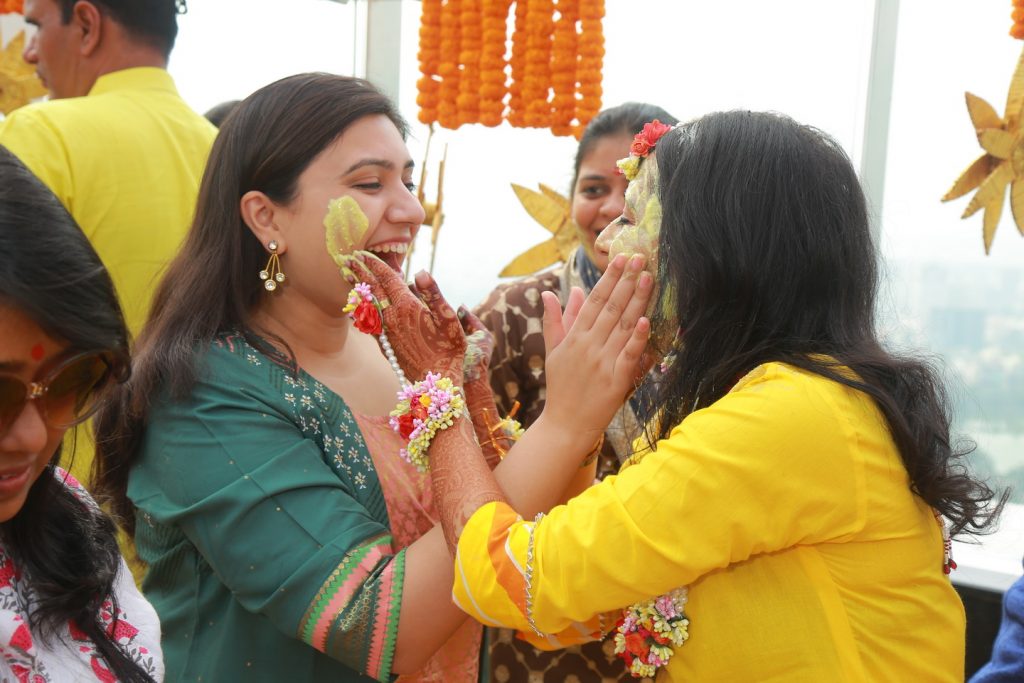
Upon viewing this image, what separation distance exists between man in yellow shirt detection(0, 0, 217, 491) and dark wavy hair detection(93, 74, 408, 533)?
2.37 ft

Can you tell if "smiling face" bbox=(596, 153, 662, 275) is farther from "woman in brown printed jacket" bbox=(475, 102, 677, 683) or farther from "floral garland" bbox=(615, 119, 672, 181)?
"woman in brown printed jacket" bbox=(475, 102, 677, 683)

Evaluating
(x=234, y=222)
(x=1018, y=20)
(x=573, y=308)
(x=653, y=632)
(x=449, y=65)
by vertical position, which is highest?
(x=1018, y=20)

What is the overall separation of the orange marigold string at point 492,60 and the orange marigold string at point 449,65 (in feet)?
→ 0.31

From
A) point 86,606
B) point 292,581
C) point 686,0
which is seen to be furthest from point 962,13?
point 86,606


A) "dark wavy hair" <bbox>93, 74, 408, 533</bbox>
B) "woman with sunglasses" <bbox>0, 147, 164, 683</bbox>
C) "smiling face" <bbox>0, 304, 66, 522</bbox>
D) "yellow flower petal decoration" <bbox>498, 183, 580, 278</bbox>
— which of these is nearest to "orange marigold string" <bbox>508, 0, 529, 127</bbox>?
"yellow flower petal decoration" <bbox>498, 183, 580, 278</bbox>

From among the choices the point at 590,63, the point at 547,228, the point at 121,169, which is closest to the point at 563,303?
the point at 547,228

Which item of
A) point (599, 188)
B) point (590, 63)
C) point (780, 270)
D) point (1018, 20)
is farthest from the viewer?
point (590, 63)

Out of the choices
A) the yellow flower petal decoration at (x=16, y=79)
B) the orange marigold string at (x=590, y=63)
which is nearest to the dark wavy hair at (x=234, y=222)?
the orange marigold string at (x=590, y=63)

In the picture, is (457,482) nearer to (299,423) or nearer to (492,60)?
(299,423)

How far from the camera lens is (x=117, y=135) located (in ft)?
8.82

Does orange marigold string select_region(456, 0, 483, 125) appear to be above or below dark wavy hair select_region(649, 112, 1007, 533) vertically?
above

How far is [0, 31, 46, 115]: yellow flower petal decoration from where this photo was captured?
3586 millimetres

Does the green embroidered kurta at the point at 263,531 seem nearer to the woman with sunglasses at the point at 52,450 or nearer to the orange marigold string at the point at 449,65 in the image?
the woman with sunglasses at the point at 52,450

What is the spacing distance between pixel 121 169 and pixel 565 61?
1.35 m
